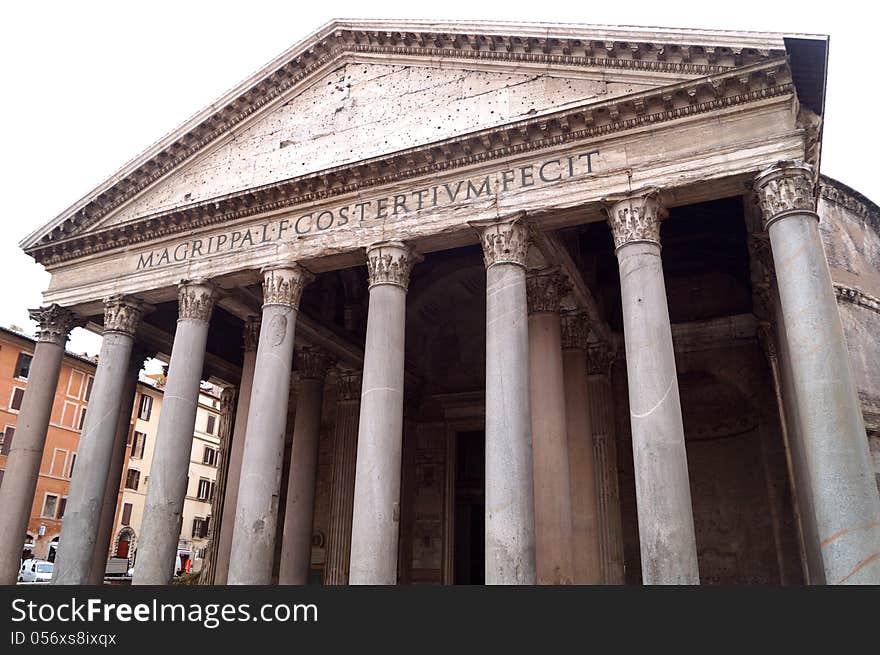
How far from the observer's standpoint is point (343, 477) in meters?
14.0

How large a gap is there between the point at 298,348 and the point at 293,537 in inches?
146

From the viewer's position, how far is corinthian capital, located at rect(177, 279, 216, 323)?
10.9 meters

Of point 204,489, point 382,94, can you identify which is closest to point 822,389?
point 382,94

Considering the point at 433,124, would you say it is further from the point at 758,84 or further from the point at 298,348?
the point at 298,348

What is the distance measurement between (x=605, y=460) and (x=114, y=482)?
30.4 ft

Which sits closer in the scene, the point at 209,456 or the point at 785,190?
the point at 785,190

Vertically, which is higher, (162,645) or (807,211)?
(807,211)

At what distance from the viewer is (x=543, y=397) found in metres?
9.52

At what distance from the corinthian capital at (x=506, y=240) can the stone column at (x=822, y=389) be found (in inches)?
112

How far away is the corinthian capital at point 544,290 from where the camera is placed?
1011cm

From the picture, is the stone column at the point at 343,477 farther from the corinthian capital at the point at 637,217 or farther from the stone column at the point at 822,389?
the stone column at the point at 822,389

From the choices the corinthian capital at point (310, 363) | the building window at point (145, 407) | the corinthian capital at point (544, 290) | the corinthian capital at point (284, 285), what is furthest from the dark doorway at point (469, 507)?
the building window at point (145, 407)

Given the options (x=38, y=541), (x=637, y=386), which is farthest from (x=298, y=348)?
(x=38, y=541)

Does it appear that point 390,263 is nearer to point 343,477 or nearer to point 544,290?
point 544,290
